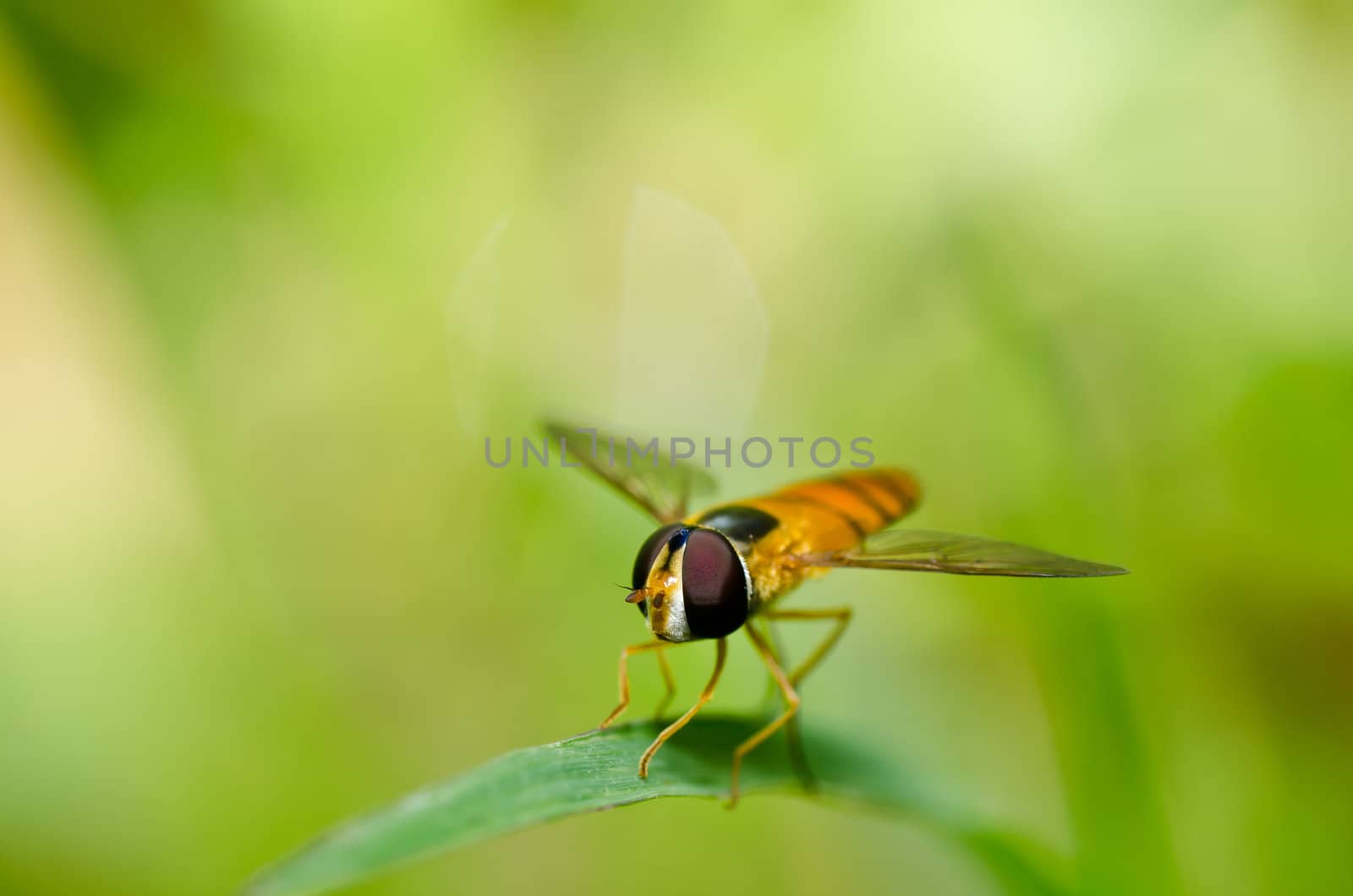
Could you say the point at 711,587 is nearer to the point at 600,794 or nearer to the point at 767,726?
the point at 767,726

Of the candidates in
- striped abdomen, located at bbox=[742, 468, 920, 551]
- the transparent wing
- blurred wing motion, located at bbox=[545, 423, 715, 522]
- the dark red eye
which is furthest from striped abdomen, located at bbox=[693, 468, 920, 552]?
the transparent wing

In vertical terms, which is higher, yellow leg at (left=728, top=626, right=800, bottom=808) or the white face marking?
the white face marking

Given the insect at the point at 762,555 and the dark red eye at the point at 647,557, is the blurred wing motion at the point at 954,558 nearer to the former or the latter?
the insect at the point at 762,555

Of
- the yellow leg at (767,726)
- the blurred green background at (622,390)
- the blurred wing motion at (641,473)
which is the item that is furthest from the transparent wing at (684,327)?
the yellow leg at (767,726)

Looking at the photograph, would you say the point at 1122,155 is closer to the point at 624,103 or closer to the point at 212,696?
the point at 624,103

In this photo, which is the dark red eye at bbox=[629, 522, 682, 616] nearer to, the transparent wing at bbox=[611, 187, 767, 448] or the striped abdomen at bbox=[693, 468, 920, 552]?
the striped abdomen at bbox=[693, 468, 920, 552]

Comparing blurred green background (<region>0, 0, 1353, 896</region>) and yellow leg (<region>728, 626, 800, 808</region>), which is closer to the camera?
yellow leg (<region>728, 626, 800, 808</region>)

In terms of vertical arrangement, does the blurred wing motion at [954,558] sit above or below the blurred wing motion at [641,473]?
below

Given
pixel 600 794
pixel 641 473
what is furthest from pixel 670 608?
pixel 641 473
